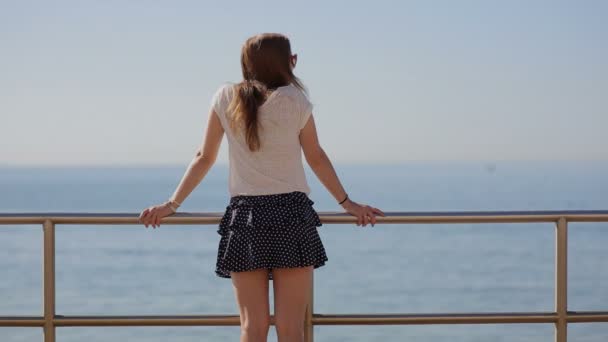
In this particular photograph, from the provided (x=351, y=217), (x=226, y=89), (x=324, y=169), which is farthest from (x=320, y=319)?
(x=226, y=89)

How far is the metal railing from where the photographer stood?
3.43 metres

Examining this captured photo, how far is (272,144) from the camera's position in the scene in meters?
3.06

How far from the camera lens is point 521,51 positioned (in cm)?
6906

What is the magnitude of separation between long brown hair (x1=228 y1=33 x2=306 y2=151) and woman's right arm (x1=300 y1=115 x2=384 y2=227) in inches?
7.3

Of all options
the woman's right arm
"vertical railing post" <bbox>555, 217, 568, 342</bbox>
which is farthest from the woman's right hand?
"vertical railing post" <bbox>555, 217, 568, 342</bbox>

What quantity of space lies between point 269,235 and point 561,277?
124 cm

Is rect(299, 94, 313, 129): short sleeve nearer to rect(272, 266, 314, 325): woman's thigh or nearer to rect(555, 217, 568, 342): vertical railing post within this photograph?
rect(272, 266, 314, 325): woman's thigh

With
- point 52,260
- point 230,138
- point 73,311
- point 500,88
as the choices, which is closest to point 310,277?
point 230,138

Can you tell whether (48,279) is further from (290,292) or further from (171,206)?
(290,292)

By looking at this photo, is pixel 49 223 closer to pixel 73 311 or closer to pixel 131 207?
pixel 73 311

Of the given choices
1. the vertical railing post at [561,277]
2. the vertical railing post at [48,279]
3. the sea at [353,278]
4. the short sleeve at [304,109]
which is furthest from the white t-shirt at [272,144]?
the sea at [353,278]

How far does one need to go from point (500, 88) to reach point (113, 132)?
3438cm

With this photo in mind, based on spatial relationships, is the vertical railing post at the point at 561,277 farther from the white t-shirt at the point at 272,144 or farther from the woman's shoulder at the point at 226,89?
the woman's shoulder at the point at 226,89

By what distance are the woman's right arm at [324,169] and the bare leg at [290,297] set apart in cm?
33
